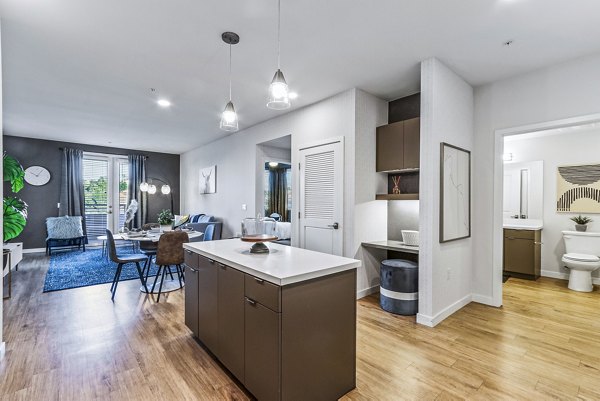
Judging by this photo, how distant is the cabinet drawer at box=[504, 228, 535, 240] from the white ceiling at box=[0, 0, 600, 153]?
2667 millimetres

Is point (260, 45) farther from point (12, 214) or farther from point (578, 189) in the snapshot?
point (578, 189)

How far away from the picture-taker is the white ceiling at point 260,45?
224cm

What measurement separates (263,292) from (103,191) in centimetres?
814

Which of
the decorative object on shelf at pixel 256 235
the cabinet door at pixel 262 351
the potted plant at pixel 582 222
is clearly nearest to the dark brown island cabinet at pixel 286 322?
the cabinet door at pixel 262 351

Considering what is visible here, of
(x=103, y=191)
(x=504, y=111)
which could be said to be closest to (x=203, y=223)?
(x=103, y=191)

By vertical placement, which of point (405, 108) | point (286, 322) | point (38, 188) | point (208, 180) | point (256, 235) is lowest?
point (286, 322)

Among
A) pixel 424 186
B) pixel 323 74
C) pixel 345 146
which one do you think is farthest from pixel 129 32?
pixel 424 186

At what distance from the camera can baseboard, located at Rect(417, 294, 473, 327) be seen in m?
2.98

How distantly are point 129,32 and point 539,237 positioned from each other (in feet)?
20.5

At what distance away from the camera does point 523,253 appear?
15.4 ft

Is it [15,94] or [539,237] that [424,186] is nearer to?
[539,237]

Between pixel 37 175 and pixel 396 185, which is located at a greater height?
pixel 37 175

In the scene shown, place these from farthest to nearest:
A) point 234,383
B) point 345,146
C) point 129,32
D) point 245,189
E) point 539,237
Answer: point 245,189
point 539,237
point 345,146
point 129,32
point 234,383

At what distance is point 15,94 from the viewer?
4027 millimetres
